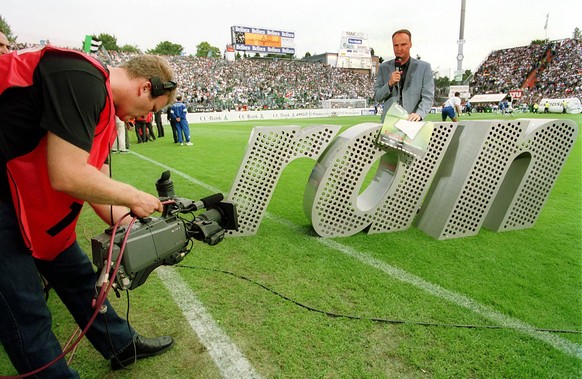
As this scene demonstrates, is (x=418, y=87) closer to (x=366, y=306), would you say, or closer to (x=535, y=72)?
(x=366, y=306)

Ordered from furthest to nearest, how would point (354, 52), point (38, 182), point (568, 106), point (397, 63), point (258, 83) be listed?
point (354, 52) → point (258, 83) → point (568, 106) → point (397, 63) → point (38, 182)

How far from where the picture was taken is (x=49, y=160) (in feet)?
4.57

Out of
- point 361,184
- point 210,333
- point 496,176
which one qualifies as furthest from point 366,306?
point 496,176

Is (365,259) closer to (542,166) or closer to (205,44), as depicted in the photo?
(542,166)

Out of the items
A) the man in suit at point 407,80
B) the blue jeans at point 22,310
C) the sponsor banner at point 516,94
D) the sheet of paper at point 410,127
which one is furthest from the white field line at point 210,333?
the sponsor banner at point 516,94

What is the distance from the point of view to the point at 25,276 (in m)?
1.62

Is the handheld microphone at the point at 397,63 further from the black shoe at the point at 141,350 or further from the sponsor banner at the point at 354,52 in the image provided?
the sponsor banner at the point at 354,52

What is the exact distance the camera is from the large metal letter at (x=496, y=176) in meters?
4.29

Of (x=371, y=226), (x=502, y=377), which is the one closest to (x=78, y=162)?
(x=502, y=377)

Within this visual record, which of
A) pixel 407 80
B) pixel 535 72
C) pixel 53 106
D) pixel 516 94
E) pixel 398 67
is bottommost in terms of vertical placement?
pixel 53 106

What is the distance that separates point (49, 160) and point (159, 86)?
0.61 metres

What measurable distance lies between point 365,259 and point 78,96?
305cm

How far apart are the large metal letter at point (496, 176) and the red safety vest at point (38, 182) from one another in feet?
12.5

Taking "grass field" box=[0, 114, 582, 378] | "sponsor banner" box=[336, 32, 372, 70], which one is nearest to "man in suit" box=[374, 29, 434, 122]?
"grass field" box=[0, 114, 582, 378]
